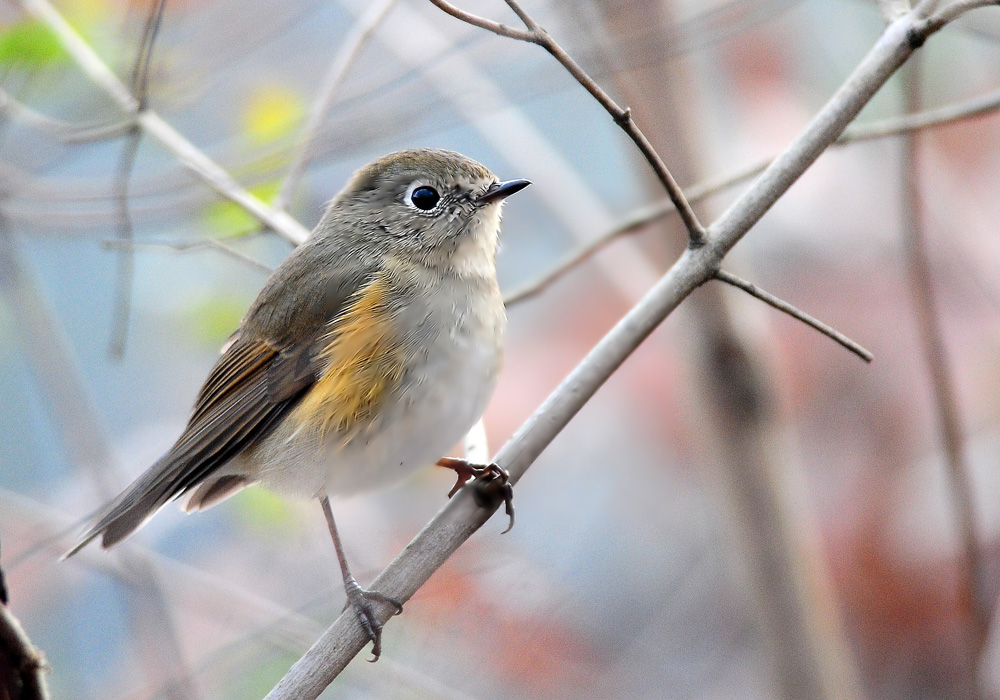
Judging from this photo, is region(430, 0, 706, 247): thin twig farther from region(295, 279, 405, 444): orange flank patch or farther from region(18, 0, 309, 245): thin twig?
region(18, 0, 309, 245): thin twig

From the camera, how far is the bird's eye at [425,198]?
2.17 metres

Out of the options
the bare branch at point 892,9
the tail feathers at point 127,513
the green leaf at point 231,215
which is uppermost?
the bare branch at point 892,9

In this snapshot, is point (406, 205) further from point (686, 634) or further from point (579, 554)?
point (686, 634)

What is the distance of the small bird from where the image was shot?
1.90 metres

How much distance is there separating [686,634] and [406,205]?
2.00m

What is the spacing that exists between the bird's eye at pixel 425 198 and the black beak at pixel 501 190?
0.12 metres

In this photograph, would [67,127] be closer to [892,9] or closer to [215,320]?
[215,320]

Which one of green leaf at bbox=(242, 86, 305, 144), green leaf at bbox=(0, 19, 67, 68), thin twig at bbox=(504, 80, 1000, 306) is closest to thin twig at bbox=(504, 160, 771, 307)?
thin twig at bbox=(504, 80, 1000, 306)

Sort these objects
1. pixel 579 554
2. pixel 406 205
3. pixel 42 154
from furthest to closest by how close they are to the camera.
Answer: pixel 579 554, pixel 42 154, pixel 406 205

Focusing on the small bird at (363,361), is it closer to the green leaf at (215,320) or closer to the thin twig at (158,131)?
the thin twig at (158,131)

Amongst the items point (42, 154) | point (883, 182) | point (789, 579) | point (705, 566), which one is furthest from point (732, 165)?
point (42, 154)

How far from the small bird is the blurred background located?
23cm

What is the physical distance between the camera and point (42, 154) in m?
3.04

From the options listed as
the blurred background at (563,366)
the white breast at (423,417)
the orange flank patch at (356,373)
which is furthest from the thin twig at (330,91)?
the white breast at (423,417)
